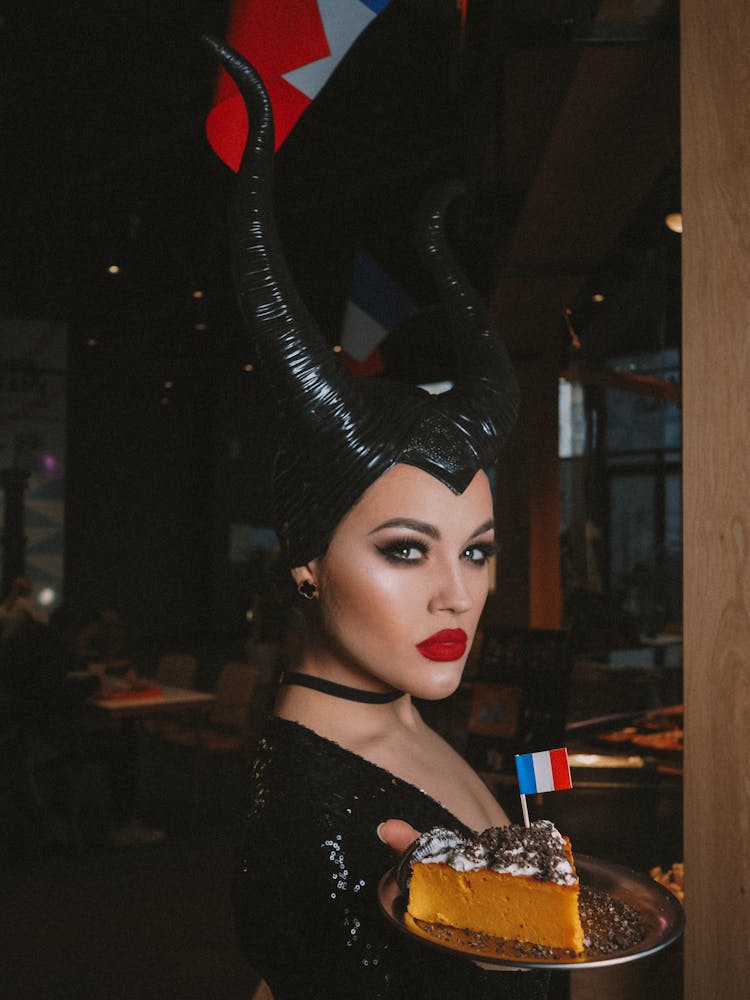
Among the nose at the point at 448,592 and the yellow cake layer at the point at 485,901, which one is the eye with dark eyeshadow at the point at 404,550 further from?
the yellow cake layer at the point at 485,901

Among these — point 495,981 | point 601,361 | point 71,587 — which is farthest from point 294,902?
point 71,587

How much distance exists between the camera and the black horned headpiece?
1.51m

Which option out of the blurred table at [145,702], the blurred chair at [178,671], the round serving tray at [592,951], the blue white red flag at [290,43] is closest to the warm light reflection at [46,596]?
the blurred chair at [178,671]

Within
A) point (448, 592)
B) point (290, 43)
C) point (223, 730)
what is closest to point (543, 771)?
point (448, 592)

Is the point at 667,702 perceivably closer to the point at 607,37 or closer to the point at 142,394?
the point at 607,37

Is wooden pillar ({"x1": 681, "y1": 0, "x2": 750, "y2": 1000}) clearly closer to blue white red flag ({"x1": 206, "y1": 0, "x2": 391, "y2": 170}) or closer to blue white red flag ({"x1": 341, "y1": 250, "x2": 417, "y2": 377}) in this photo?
blue white red flag ({"x1": 206, "y1": 0, "x2": 391, "y2": 170})

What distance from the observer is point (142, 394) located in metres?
15.6

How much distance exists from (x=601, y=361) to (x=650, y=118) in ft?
12.1

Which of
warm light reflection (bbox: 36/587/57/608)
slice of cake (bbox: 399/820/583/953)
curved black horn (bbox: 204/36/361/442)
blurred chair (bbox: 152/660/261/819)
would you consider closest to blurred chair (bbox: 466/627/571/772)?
blurred chair (bbox: 152/660/261/819)

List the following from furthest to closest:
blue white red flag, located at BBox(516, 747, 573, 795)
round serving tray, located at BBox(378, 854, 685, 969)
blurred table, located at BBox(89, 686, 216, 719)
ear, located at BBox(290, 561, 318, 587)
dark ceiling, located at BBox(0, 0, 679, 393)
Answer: blurred table, located at BBox(89, 686, 216, 719) < dark ceiling, located at BBox(0, 0, 679, 393) < ear, located at BBox(290, 561, 318, 587) < blue white red flag, located at BBox(516, 747, 573, 795) < round serving tray, located at BBox(378, 854, 685, 969)

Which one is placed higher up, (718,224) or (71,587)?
(718,224)

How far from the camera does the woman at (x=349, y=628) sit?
1.45 m

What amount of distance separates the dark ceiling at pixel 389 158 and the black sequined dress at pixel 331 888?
2.18 meters

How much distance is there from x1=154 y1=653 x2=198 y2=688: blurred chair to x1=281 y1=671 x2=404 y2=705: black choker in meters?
5.80
